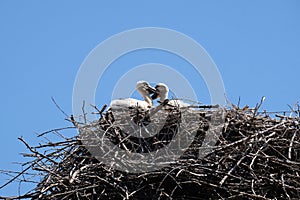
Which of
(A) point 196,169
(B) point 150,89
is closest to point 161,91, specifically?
(B) point 150,89

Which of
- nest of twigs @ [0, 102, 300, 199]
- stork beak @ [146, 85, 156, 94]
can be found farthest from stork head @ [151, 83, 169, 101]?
nest of twigs @ [0, 102, 300, 199]

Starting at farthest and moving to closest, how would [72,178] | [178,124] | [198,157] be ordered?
[178,124] < [198,157] < [72,178]

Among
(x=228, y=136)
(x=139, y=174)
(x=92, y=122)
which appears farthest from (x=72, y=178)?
(x=228, y=136)

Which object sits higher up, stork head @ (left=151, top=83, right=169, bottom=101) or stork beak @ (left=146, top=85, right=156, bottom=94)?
stork beak @ (left=146, top=85, right=156, bottom=94)

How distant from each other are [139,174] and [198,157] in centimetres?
40

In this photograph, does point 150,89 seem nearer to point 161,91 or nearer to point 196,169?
point 161,91

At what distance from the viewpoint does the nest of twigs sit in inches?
183

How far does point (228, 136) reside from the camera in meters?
5.13

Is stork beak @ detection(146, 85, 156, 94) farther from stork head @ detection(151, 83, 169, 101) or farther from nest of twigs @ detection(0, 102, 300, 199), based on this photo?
nest of twigs @ detection(0, 102, 300, 199)

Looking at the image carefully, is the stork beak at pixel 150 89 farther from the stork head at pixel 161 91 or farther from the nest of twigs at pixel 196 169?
the nest of twigs at pixel 196 169

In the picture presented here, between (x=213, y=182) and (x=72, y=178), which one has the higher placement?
(x=72, y=178)

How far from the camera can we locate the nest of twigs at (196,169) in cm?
464

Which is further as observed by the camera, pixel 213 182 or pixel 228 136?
pixel 228 136

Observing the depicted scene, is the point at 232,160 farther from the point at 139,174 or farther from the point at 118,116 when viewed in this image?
the point at 118,116
